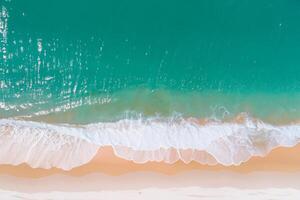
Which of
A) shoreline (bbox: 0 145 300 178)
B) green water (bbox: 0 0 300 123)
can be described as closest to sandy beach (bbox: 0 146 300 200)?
shoreline (bbox: 0 145 300 178)

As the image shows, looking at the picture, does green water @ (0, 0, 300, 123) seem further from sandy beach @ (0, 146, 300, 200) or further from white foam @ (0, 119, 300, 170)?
sandy beach @ (0, 146, 300, 200)

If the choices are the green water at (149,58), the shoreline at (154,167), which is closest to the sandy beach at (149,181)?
the shoreline at (154,167)

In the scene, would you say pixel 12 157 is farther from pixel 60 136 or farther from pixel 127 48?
pixel 127 48

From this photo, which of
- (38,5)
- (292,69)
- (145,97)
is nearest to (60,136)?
(145,97)

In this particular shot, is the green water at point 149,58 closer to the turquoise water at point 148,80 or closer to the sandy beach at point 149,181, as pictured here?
the turquoise water at point 148,80

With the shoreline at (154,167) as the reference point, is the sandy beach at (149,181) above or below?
below

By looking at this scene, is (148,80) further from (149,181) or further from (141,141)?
(149,181)
